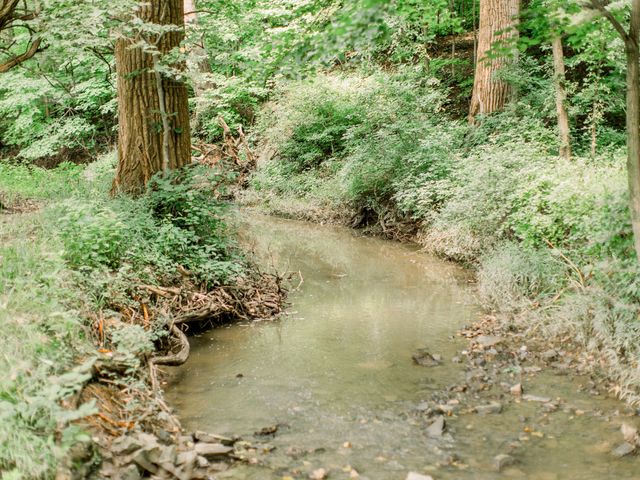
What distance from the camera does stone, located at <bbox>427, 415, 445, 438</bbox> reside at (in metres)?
4.59

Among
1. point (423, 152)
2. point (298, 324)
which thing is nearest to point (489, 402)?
point (298, 324)

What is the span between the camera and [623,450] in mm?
4246

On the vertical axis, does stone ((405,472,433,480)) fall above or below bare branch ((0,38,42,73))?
below

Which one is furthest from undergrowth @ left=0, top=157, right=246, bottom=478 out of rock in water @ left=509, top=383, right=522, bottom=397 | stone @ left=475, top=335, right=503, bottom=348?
rock in water @ left=509, top=383, right=522, bottom=397

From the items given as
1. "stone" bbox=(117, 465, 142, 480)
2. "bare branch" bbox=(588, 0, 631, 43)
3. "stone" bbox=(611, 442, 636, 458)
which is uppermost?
"bare branch" bbox=(588, 0, 631, 43)

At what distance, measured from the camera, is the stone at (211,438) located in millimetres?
4320

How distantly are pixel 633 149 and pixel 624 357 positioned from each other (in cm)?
206

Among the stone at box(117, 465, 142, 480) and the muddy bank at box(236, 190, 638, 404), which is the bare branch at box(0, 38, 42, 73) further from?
the stone at box(117, 465, 142, 480)

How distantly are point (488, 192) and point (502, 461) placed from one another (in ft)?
21.1

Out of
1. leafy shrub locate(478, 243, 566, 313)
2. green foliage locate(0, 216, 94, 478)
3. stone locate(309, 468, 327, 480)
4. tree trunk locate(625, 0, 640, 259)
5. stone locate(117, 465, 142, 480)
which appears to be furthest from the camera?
leafy shrub locate(478, 243, 566, 313)

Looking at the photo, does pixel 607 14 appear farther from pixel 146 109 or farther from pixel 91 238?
pixel 146 109

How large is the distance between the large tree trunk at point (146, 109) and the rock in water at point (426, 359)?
4.48 m

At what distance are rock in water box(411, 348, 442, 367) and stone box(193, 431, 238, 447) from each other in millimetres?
2578

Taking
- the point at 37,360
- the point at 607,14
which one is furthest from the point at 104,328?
the point at 607,14
